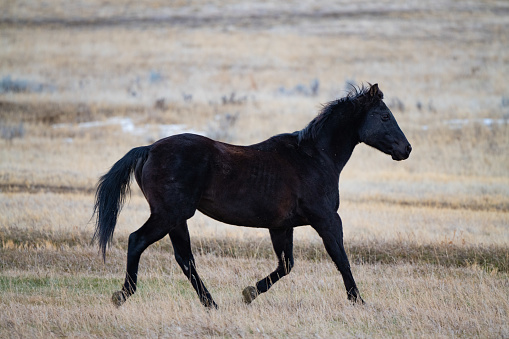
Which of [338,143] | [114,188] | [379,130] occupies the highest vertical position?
[379,130]

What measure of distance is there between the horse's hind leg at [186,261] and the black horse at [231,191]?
0.04 feet

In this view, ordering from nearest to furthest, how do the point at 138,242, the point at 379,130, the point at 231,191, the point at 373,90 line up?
1. the point at 138,242
2. the point at 231,191
3. the point at 373,90
4. the point at 379,130

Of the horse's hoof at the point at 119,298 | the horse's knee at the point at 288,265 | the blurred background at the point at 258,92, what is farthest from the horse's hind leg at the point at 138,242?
the blurred background at the point at 258,92

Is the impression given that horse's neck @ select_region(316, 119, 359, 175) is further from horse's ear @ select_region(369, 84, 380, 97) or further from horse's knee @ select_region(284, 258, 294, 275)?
horse's knee @ select_region(284, 258, 294, 275)

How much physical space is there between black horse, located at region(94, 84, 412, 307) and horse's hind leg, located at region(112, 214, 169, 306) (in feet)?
0.03

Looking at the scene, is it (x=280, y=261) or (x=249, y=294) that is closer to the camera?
(x=249, y=294)

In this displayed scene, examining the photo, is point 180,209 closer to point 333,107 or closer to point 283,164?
point 283,164

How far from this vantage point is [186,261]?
7.41m

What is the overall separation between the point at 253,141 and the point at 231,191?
17620 mm

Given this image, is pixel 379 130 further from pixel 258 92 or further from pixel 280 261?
pixel 258 92

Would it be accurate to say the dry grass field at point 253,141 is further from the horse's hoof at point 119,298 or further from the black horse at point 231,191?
the black horse at point 231,191

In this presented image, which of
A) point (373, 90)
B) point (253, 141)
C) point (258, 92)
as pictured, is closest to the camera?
point (373, 90)

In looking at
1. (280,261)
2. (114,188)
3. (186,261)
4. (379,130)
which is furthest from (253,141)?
(114,188)

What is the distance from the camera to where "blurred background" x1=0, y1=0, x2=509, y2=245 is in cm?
1486
